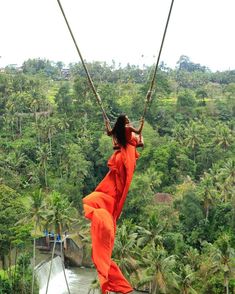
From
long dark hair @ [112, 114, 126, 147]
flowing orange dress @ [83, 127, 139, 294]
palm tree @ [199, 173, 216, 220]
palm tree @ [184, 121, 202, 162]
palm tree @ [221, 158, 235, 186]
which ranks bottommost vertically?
palm tree @ [199, 173, 216, 220]

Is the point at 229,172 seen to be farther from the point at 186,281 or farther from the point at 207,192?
the point at 186,281

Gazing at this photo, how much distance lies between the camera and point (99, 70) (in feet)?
158

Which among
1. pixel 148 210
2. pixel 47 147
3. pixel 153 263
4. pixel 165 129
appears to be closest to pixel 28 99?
pixel 47 147

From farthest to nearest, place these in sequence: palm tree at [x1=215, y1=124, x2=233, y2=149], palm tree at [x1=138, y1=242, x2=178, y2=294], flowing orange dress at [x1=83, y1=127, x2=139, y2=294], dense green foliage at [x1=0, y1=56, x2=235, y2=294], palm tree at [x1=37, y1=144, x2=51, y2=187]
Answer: palm tree at [x1=215, y1=124, x2=233, y2=149], palm tree at [x1=37, y1=144, x2=51, y2=187], dense green foliage at [x1=0, y1=56, x2=235, y2=294], palm tree at [x1=138, y1=242, x2=178, y2=294], flowing orange dress at [x1=83, y1=127, x2=139, y2=294]

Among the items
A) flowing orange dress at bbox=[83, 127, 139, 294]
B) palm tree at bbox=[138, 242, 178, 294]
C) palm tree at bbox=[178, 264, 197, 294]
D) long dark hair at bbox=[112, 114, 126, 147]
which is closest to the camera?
flowing orange dress at bbox=[83, 127, 139, 294]

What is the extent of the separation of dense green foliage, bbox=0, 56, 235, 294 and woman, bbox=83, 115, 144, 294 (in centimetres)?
1268

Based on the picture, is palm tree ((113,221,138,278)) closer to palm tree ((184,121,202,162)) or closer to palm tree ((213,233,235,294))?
palm tree ((213,233,235,294))

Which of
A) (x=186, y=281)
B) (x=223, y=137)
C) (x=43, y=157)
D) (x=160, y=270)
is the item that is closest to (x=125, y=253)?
(x=160, y=270)

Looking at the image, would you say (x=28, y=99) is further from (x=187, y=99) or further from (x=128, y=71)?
(x=128, y=71)

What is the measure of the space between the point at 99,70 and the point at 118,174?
45.6 metres

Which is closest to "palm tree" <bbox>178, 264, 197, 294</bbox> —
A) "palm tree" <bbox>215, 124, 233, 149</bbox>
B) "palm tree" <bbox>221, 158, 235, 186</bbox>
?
"palm tree" <bbox>221, 158, 235, 186</bbox>

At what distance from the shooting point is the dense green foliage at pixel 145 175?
17016 mm

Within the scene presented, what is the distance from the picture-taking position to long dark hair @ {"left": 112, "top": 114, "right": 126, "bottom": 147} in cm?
320

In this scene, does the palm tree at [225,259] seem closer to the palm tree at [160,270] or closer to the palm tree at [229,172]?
the palm tree at [160,270]
